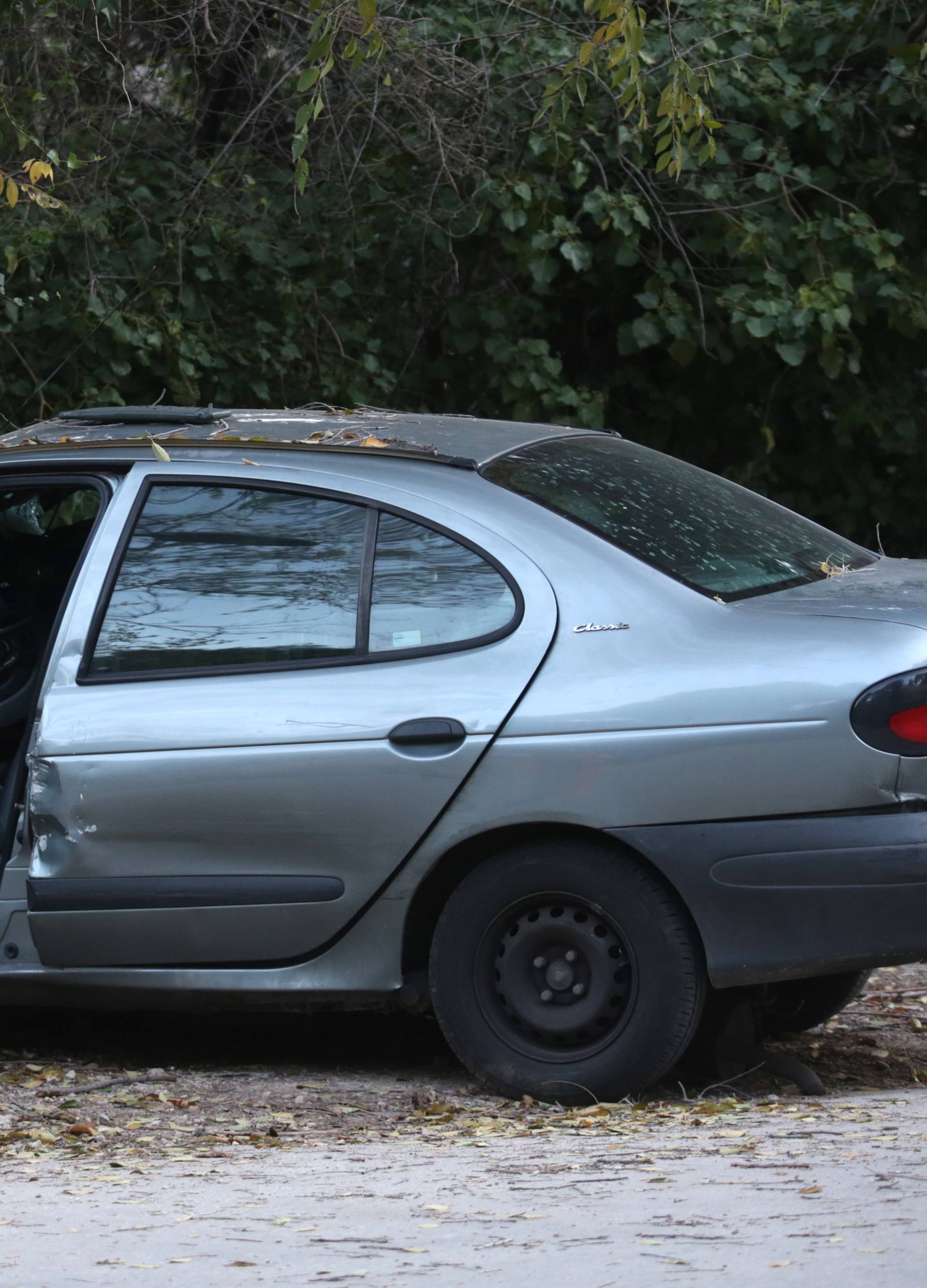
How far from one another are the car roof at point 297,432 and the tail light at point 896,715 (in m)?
Result: 1.17

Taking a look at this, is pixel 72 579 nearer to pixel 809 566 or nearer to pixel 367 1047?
pixel 367 1047

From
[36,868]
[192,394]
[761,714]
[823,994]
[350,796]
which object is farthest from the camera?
[192,394]

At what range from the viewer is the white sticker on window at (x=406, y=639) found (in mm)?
4191

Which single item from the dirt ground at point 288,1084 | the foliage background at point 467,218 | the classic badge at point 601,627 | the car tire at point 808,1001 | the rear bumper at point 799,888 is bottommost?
the dirt ground at point 288,1084

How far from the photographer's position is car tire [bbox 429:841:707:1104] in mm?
3992

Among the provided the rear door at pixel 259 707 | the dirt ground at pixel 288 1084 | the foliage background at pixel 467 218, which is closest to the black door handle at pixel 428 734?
the rear door at pixel 259 707

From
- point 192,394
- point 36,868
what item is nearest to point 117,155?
point 192,394

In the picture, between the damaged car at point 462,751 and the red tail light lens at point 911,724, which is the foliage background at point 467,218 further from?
the red tail light lens at point 911,724

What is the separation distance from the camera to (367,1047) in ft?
16.4

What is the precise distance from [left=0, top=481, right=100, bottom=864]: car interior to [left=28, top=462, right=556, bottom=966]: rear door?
1.13ft

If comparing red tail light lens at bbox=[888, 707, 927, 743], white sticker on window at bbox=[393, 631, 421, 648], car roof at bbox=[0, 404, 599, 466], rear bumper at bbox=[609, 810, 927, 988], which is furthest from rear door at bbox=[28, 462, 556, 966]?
red tail light lens at bbox=[888, 707, 927, 743]

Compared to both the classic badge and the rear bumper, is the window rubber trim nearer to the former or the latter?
the classic badge

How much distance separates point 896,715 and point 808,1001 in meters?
1.45

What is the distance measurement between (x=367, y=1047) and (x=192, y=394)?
3537mm
